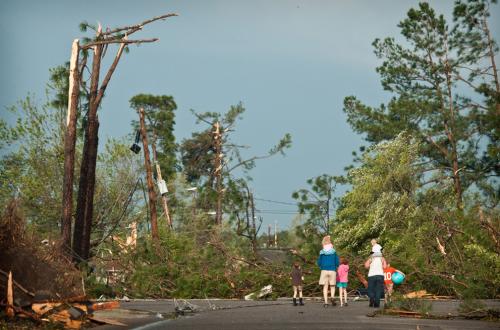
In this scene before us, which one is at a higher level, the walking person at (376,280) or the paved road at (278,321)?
the walking person at (376,280)

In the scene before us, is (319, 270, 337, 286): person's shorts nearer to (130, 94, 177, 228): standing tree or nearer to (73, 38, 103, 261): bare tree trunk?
(73, 38, 103, 261): bare tree trunk

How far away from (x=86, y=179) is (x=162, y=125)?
132 ft

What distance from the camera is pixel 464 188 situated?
1933 inches

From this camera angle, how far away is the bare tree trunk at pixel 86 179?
33.2 meters

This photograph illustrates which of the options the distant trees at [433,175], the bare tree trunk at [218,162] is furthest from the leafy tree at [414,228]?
the bare tree trunk at [218,162]

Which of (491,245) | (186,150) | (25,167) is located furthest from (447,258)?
(186,150)

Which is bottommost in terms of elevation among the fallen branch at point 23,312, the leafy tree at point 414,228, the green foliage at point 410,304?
the fallen branch at point 23,312

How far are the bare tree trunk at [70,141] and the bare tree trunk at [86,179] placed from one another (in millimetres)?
1823

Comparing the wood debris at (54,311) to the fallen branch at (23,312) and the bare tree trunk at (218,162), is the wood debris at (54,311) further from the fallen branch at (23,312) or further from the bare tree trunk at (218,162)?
the bare tree trunk at (218,162)

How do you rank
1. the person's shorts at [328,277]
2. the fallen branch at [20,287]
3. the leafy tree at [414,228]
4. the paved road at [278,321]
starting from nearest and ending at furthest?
the fallen branch at [20,287]
the paved road at [278,321]
the person's shorts at [328,277]
the leafy tree at [414,228]

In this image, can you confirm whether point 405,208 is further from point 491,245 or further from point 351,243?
point 491,245

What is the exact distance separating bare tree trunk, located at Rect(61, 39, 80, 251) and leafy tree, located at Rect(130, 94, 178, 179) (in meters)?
38.3

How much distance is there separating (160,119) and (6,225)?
58.0 metres

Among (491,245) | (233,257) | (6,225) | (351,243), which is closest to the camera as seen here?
(6,225)
